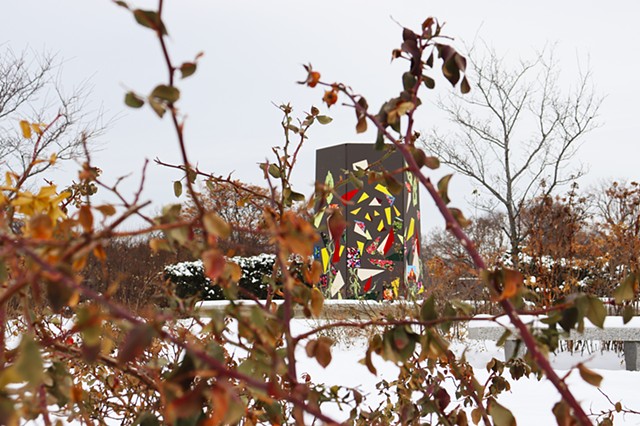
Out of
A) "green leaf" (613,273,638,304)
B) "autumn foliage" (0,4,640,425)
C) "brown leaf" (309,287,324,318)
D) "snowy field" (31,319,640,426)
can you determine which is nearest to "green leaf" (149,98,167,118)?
"autumn foliage" (0,4,640,425)

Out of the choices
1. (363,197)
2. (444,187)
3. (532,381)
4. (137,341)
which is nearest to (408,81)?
(444,187)

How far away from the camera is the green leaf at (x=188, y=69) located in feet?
1.83

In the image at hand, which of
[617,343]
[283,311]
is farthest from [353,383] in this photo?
[283,311]

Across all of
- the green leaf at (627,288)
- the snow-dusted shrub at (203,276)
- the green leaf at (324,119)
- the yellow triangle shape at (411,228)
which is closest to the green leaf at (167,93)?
the green leaf at (627,288)

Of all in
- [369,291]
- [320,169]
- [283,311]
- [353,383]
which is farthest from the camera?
[320,169]

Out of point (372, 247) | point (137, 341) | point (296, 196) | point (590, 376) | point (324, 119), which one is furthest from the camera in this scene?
point (372, 247)

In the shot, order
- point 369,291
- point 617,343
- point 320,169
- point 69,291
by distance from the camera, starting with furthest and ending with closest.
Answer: point 320,169
point 369,291
point 617,343
point 69,291

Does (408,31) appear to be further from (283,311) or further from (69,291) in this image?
(69,291)

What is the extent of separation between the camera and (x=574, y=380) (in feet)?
14.9

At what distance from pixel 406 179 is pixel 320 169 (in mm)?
1678

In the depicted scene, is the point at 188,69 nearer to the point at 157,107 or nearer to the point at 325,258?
the point at 157,107

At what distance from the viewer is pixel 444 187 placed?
2.46 ft

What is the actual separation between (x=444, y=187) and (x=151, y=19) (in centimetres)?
38

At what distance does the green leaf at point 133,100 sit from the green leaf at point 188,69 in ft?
0.14
